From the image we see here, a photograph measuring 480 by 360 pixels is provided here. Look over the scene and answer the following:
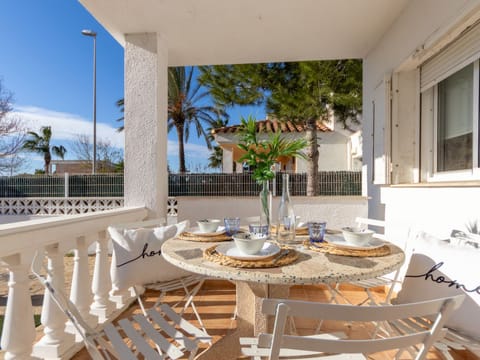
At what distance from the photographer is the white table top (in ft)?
3.48

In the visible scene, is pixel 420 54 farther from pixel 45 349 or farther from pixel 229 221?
pixel 45 349

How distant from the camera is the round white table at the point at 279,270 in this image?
3.49 feet

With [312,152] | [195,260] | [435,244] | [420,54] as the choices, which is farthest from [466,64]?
[312,152]

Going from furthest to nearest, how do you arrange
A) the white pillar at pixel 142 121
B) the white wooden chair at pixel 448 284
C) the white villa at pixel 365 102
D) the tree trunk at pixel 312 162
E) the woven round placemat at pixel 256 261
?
the tree trunk at pixel 312 162 < the white pillar at pixel 142 121 < the white villa at pixel 365 102 < the white wooden chair at pixel 448 284 < the woven round placemat at pixel 256 261

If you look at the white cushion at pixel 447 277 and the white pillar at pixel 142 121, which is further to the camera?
the white pillar at pixel 142 121

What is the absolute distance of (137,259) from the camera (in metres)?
1.92

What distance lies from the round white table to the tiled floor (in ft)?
2.27

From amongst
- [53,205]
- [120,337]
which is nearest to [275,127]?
[120,337]

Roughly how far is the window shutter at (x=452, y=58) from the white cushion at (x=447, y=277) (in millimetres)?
1450

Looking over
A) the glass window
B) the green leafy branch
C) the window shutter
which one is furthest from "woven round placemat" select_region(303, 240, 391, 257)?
the window shutter

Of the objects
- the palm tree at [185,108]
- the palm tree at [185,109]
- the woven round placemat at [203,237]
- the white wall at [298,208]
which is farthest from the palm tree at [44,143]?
the woven round placemat at [203,237]

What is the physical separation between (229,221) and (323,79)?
4.02m

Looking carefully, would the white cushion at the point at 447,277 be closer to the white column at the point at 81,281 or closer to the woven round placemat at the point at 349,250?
the woven round placemat at the point at 349,250

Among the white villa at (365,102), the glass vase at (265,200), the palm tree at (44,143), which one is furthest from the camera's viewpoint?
the palm tree at (44,143)
